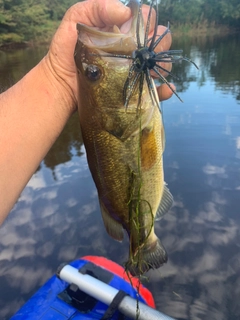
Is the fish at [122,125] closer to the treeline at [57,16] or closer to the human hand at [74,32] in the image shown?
the human hand at [74,32]

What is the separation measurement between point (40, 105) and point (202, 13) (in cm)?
5701

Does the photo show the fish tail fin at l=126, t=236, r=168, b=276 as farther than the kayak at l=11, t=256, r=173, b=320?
No

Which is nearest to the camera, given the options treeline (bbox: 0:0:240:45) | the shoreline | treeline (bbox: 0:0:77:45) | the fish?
the fish

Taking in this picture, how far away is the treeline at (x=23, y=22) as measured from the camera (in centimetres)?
3528

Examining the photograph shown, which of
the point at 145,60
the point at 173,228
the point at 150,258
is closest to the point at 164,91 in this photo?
the point at 145,60

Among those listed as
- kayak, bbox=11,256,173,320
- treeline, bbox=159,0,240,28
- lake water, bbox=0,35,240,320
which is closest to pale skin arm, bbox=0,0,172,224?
kayak, bbox=11,256,173,320

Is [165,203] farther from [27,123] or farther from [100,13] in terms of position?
[100,13]

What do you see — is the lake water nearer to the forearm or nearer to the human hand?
the forearm

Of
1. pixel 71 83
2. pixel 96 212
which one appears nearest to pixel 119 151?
pixel 71 83

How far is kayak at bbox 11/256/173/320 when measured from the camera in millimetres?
2520

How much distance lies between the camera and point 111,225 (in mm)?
1930

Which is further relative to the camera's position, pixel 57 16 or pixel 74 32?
pixel 57 16

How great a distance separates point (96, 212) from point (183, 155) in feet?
8.22

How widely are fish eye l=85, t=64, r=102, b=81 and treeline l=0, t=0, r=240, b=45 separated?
3737 centimetres
